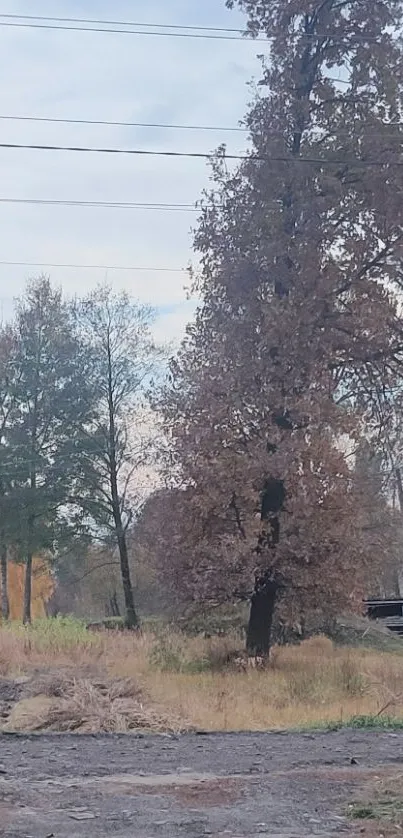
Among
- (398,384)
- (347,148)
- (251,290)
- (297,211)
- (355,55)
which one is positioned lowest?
(398,384)

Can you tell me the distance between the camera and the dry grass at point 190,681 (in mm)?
11094

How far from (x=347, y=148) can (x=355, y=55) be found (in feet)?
6.57

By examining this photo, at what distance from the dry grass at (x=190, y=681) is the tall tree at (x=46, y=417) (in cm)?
1159

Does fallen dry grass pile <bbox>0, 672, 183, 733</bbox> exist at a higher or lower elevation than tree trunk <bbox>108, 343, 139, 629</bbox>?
lower

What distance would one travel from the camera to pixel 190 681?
49.9 ft

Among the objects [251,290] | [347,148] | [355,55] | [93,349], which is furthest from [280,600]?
[93,349]

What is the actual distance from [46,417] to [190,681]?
19.7 m

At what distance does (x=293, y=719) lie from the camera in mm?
11758

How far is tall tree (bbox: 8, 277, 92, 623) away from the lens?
33.3 metres

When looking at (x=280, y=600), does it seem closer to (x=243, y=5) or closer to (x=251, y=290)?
(x=251, y=290)

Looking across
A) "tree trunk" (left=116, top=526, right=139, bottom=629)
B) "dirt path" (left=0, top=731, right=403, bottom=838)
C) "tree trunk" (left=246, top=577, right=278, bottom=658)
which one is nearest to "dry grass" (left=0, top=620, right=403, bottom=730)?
"tree trunk" (left=246, top=577, right=278, bottom=658)

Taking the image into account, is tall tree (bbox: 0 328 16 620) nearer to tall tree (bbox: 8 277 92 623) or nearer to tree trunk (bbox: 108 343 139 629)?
tall tree (bbox: 8 277 92 623)

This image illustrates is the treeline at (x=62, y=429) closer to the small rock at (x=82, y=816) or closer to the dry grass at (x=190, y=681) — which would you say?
the dry grass at (x=190, y=681)

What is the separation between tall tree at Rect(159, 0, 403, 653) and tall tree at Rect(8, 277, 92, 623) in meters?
16.0
